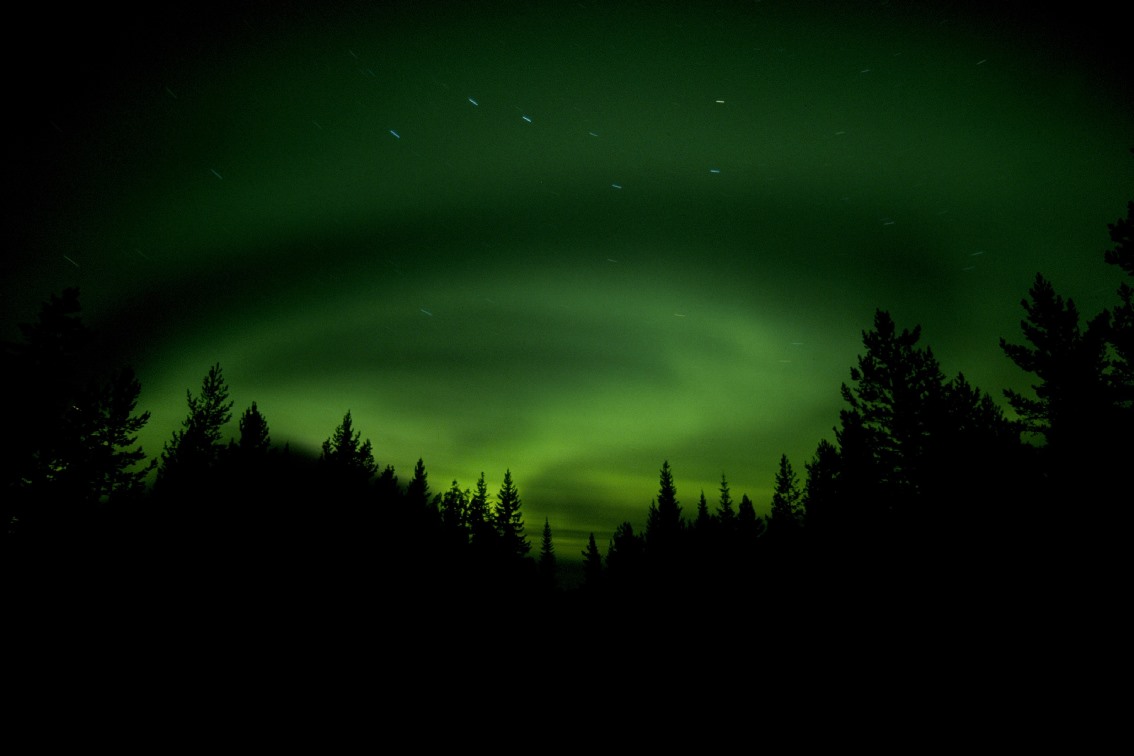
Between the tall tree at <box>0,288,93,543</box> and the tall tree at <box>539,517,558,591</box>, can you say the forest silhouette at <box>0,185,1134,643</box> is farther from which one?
the tall tree at <box>539,517,558,591</box>

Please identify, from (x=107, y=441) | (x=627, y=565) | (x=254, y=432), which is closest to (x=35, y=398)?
(x=107, y=441)

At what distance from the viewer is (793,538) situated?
112 feet

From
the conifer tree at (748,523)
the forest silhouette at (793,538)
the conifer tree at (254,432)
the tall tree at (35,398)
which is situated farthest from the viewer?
the conifer tree at (748,523)

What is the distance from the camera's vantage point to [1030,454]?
674 inches

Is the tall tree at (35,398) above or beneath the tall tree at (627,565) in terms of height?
above

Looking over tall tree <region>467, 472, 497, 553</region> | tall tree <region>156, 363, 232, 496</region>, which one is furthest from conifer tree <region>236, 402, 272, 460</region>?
tall tree <region>467, 472, 497, 553</region>

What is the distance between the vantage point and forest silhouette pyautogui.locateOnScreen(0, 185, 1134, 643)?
12906 millimetres

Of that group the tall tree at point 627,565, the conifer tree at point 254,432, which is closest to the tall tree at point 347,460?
the conifer tree at point 254,432

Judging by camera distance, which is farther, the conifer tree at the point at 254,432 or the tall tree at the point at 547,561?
the tall tree at the point at 547,561

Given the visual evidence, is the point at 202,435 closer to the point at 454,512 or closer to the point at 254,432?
the point at 254,432

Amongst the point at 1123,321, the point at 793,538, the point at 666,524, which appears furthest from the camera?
the point at 666,524

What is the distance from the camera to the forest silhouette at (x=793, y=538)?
12.9 metres

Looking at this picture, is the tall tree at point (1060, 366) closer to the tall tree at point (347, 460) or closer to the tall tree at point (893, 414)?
the tall tree at point (893, 414)

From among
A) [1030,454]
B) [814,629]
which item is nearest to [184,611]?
[814,629]
